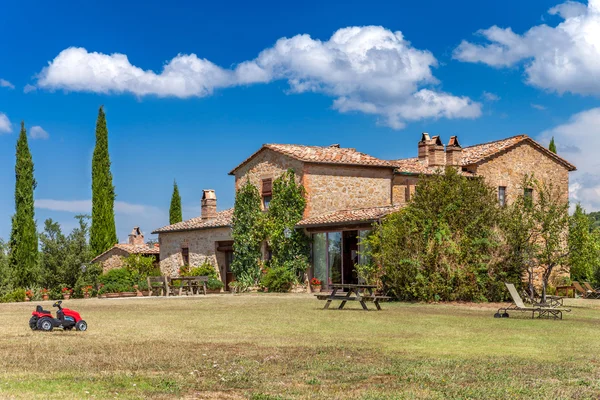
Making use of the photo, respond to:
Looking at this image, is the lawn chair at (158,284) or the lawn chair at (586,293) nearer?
the lawn chair at (586,293)

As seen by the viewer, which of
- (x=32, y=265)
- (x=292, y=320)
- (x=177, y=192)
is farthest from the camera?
(x=177, y=192)

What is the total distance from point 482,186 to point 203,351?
607 inches

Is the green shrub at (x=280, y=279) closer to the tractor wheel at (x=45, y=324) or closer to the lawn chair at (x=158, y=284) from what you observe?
the lawn chair at (x=158, y=284)

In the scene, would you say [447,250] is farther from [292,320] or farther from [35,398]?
[35,398]

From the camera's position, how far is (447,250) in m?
22.8

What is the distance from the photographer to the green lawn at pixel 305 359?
25.3 feet

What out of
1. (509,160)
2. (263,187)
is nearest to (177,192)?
(263,187)

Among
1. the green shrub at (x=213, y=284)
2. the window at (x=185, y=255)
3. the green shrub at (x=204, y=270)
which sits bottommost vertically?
the green shrub at (x=213, y=284)

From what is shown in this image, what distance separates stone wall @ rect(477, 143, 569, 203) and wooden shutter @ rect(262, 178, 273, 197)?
29.6ft

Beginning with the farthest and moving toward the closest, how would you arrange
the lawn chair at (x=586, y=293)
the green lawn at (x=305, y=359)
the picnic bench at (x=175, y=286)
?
the picnic bench at (x=175, y=286) < the lawn chair at (x=586, y=293) < the green lawn at (x=305, y=359)

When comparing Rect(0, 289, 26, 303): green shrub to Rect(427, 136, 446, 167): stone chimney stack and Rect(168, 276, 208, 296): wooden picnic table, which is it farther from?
Rect(427, 136, 446, 167): stone chimney stack

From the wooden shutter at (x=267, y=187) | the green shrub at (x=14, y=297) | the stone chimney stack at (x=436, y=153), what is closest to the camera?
the green shrub at (x=14, y=297)

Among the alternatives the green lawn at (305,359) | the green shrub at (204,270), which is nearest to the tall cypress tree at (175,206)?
the green shrub at (204,270)

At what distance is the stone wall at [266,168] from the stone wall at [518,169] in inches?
322
